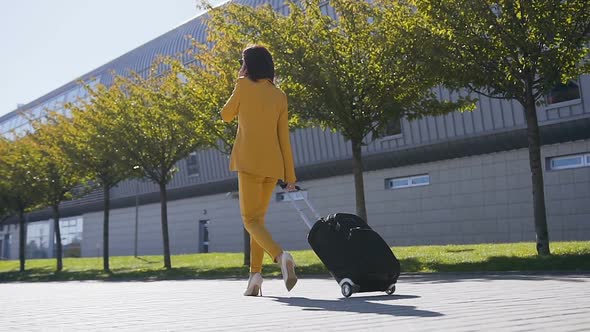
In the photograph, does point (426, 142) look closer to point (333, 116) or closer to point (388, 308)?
point (333, 116)

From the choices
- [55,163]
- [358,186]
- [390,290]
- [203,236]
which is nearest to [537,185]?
[358,186]

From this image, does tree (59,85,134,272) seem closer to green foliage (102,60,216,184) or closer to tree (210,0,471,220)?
green foliage (102,60,216,184)

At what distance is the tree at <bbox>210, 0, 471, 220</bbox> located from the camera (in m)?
15.0

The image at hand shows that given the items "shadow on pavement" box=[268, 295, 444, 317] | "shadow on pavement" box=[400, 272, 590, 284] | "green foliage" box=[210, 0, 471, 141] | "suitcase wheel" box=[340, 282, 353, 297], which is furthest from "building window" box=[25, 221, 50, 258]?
"shadow on pavement" box=[268, 295, 444, 317]

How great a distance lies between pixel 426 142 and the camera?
1185 inches

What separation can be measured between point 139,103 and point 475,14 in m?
12.0

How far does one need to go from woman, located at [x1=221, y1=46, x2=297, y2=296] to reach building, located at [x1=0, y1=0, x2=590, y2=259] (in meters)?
14.5

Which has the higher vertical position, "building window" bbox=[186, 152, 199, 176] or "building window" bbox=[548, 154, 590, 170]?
"building window" bbox=[186, 152, 199, 176]

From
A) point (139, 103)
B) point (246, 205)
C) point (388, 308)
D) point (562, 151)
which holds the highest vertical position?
point (139, 103)

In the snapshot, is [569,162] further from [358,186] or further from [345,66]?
[345,66]

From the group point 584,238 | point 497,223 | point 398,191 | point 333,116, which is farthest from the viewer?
point 398,191

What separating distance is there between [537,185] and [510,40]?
2791mm

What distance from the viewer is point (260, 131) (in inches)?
269

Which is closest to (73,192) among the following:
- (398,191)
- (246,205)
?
(398,191)
